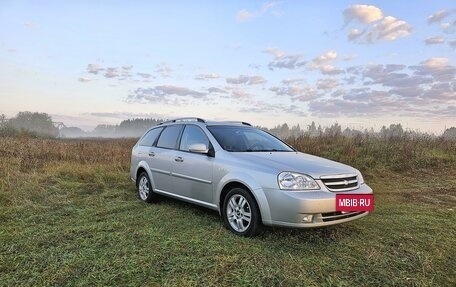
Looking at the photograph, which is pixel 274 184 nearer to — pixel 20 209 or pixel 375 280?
pixel 375 280

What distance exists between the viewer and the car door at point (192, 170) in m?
5.24

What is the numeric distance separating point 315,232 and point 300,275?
151cm

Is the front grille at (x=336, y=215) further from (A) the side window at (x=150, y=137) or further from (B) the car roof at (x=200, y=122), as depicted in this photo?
(A) the side window at (x=150, y=137)

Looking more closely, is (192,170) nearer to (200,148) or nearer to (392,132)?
(200,148)

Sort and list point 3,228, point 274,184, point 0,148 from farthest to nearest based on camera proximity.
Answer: point 0,148 < point 3,228 < point 274,184

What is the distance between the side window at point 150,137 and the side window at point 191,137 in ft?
3.35

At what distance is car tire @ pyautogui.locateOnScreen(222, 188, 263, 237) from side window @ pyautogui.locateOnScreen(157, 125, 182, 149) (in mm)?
1852

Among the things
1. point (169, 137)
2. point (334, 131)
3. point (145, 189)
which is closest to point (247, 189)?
point (169, 137)

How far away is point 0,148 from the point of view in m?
14.4

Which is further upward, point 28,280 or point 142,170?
point 142,170

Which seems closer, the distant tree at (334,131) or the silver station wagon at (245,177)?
the silver station wagon at (245,177)

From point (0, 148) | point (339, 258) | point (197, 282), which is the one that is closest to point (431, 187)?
point (339, 258)

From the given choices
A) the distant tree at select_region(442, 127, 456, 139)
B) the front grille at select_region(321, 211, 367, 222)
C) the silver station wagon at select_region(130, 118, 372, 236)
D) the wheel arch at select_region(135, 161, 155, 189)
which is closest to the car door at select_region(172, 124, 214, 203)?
the silver station wagon at select_region(130, 118, 372, 236)

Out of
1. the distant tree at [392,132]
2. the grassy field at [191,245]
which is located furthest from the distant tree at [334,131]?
the grassy field at [191,245]
